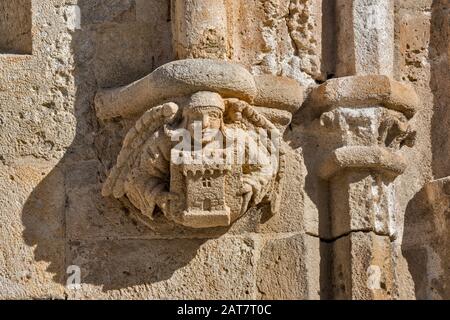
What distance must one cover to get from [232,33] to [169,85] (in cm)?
42

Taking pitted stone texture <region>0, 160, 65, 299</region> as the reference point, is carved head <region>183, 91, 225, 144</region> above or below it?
above

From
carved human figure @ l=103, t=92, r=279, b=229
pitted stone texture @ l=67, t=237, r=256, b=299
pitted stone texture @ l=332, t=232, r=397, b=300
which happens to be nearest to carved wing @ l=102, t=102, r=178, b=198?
carved human figure @ l=103, t=92, r=279, b=229

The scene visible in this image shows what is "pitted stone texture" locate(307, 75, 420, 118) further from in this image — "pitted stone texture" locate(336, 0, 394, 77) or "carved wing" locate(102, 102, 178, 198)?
"carved wing" locate(102, 102, 178, 198)

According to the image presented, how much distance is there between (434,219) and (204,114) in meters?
1.03

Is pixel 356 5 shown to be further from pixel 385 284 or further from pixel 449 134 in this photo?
pixel 385 284

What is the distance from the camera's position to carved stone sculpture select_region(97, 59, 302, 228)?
5195 millimetres

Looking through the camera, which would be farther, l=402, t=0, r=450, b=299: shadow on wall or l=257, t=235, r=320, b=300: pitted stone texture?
l=402, t=0, r=450, b=299: shadow on wall

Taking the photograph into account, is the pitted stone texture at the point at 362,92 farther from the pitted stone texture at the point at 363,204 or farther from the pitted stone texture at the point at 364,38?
the pitted stone texture at the point at 363,204

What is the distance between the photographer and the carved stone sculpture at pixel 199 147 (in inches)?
205

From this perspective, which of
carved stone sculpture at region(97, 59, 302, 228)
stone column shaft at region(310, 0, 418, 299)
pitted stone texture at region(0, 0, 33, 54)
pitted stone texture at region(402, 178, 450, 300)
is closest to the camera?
carved stone sculpture at region(97, 59, 302, 228)

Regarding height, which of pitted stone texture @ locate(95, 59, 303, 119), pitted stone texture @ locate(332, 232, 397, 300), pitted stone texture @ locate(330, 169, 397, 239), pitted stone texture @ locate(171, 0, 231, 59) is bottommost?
pitted stone texture @ locate(332, 232, 397, 300)

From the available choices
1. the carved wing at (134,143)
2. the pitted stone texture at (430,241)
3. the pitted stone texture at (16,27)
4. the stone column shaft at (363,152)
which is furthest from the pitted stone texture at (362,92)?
the pitted stone texture at (16,27)

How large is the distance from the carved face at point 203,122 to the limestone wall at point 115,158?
34 centimetres

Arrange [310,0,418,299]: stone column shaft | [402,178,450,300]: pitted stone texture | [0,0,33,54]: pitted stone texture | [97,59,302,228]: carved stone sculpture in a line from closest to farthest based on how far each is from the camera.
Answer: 1. [97,59,302,228]: carved stone sculpture
2. [310,0,418,299]: stone column shaft
3. [402,178,450,300]: pitted stone texture
4. [0,0,33,54]: pitted stone texture
